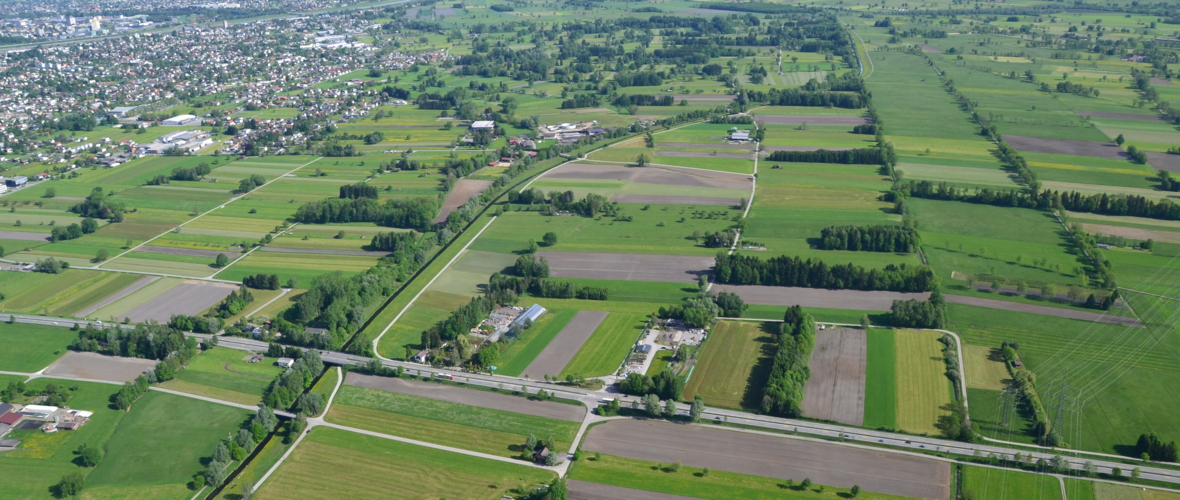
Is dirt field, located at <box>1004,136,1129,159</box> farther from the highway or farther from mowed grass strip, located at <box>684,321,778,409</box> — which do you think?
the highway

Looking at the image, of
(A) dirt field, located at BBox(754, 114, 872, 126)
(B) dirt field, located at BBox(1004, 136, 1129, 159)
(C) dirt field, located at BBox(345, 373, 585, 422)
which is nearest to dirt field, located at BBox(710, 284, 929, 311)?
(C) dirt field, located at BBox(345, 373, 585, 422)

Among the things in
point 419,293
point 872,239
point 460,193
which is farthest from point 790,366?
point 460,193

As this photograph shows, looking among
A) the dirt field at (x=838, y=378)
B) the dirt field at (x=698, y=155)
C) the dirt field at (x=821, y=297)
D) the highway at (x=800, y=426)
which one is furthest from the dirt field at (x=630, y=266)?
the dirt field at (x=698, y=155)

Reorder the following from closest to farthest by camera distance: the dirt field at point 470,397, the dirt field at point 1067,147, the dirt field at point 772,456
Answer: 1. the dirt field at point 772,456
2. the dirt field at point 470,397
3. the dirt field at point 1067,147

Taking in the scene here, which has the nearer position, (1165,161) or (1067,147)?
(1165,161)

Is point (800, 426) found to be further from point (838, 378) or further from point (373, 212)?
point (373, 212)

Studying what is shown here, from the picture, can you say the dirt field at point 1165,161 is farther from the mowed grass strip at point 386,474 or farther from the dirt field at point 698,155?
the mowed grass strip at point 386,474
